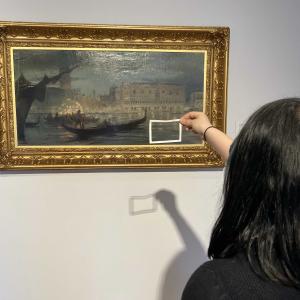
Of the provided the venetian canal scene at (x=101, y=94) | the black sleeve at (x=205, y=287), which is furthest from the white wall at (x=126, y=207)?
the black sleeve at (x=205, y=287)

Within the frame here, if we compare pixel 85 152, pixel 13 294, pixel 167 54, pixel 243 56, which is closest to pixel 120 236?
pixel 85 152

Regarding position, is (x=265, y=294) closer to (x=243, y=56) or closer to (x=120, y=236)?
(x=120, y=236)

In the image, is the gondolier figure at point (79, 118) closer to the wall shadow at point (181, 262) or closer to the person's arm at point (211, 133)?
the person's arm at point (211, 133)

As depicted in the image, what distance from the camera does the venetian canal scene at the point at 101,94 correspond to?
1.18 metres

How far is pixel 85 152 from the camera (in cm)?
123

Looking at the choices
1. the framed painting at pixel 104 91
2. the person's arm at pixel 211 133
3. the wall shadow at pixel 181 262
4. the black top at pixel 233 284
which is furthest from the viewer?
the wall shadow at pixel 181 262

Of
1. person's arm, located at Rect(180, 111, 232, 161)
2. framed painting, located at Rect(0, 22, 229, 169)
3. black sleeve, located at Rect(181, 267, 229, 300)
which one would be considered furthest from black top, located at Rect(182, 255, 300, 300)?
framed painting, located at Rect(0, 22, 229, 169)

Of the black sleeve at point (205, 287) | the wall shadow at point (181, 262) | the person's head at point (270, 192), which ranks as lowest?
the wall shadow at point (181, 262)

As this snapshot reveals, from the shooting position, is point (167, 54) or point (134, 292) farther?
point (134, 292)

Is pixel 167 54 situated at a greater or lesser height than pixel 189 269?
greater

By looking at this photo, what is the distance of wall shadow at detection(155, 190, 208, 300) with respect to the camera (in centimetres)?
135

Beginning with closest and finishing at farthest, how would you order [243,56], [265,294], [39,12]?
1. [265,294]
2. [39,12]
3. [243,56]

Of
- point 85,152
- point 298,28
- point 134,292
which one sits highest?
point 298,28

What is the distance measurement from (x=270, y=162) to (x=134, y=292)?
1022 millimetres
